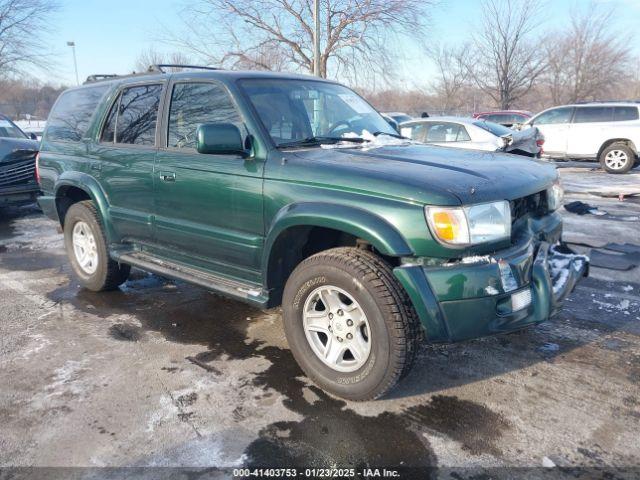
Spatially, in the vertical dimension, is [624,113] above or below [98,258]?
above

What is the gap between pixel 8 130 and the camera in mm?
9508

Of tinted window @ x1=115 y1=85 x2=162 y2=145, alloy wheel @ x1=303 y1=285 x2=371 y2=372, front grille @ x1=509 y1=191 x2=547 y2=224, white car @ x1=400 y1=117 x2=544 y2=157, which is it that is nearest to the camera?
alloy wheel @ x1=303 y1=285 x2=371 y2=372

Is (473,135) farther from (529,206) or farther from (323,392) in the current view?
(323,392)

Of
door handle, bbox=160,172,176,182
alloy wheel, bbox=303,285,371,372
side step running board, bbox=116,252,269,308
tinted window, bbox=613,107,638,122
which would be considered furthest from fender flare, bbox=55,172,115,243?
tinted window, bbox=613,107,638,122

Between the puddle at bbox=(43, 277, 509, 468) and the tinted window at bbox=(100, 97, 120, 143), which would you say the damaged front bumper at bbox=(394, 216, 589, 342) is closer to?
the puddle at bbox=(43, 277, 509, 468)

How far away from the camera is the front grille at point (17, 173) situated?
8.25 meters

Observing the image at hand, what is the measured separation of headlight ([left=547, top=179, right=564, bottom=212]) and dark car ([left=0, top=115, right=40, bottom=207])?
8018 mm

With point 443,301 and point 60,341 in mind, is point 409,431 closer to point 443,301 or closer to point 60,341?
point 443,301

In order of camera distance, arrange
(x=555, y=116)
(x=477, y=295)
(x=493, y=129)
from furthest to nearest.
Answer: (x=555, y=116), (x=493, y=129), (x=477, y=295)

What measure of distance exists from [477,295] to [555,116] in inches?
533

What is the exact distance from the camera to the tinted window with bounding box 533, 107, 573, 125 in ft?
46.3

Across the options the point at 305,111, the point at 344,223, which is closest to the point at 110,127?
the point at 305,111

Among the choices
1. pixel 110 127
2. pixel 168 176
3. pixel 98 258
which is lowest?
pixel 98 258

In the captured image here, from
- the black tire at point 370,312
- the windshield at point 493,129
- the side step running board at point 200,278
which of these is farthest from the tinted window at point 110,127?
the windshield at point 493,129
